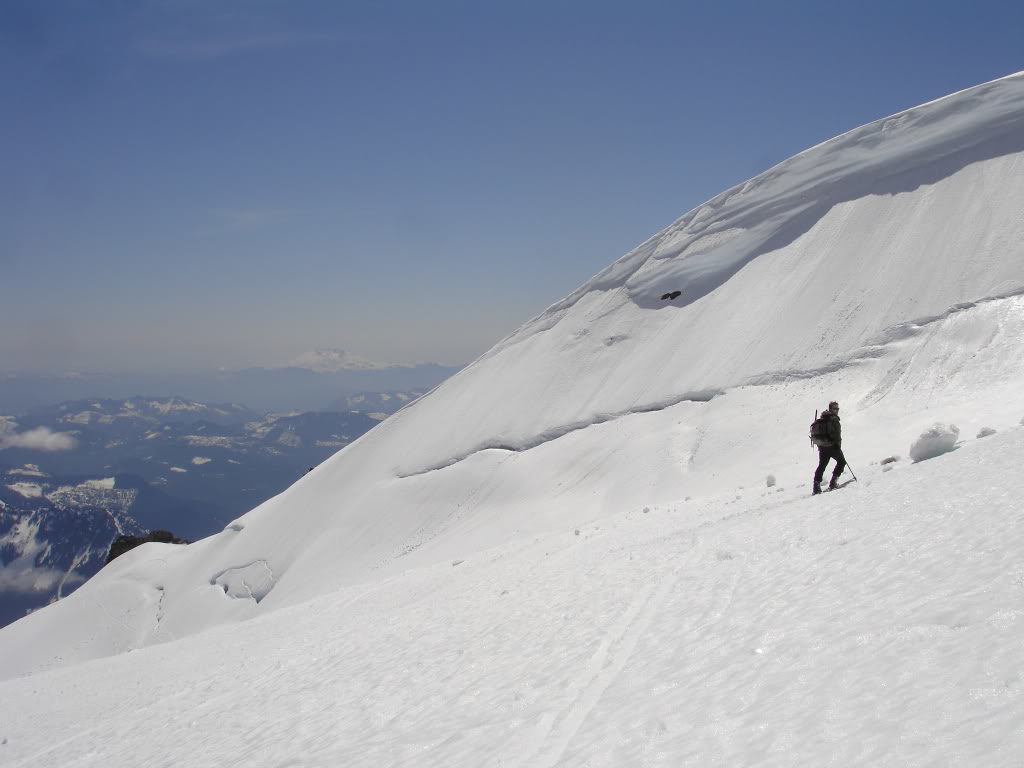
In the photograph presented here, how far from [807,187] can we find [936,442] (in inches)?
1261

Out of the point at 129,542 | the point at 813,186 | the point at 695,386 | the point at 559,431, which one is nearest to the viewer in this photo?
the point at 695,386

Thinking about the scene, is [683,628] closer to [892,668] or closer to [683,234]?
[892,668]

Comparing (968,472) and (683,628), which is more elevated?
(968,472)

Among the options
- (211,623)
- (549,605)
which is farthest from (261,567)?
(549,605)

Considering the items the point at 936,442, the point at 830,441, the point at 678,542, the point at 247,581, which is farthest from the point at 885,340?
the point at 247,581

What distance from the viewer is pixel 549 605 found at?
13797 mm

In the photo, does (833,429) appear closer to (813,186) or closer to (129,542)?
(813,186)

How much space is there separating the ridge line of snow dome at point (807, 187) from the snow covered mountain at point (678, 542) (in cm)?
20

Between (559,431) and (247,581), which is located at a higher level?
(559,431)

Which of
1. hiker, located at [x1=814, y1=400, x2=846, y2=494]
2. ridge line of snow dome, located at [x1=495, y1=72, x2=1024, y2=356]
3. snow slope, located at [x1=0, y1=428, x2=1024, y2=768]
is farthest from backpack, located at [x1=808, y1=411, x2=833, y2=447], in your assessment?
ridge line of snow dome, located at [x1=495, y1=72, x2=1024, y2=356]

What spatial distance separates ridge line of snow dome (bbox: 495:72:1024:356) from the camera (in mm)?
37062

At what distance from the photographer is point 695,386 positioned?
35344 millimetres

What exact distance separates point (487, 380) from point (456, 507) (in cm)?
1415

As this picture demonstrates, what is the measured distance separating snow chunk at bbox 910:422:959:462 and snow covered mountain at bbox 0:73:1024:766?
625mm
